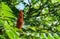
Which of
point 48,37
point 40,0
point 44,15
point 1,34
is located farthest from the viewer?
point 44,15

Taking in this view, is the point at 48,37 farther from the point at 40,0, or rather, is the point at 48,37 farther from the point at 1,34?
the point at 40,0

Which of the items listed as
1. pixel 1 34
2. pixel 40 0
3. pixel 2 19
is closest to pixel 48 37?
pixel 1 34

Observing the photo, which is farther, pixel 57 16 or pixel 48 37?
pixel 57 16

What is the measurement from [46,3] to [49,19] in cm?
32

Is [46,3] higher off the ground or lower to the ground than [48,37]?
higher

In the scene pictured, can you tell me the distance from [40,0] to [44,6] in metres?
0.16

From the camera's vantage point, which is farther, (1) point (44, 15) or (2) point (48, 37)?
(1) point (44, 15)

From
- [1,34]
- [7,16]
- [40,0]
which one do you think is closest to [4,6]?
[7,16]

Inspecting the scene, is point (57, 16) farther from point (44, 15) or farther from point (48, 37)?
point (48, 37)

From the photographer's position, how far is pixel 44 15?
3695 mm

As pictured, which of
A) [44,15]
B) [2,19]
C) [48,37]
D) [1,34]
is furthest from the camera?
[44,15]

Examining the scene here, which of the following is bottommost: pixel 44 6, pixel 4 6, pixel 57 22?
pixel 57 22

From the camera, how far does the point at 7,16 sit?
181 cm

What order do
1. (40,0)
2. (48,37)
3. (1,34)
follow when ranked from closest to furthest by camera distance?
(1,34)
(48,37)
(40,0)
